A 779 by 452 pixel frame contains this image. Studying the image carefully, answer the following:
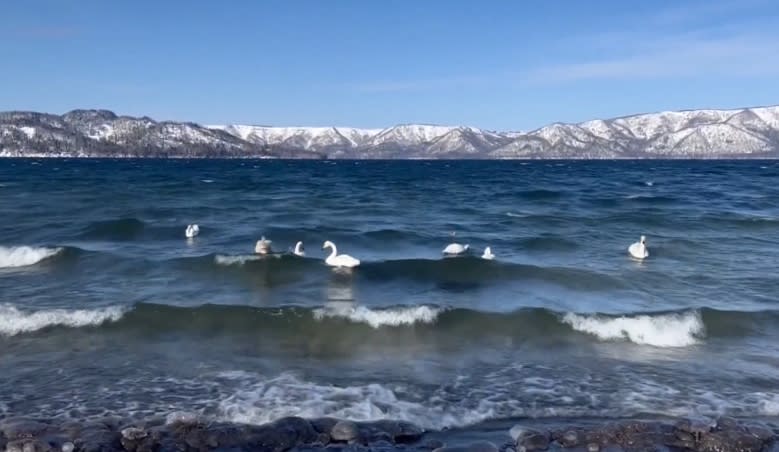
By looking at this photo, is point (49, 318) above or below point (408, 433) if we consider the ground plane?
above

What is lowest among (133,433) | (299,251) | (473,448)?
(473,448)

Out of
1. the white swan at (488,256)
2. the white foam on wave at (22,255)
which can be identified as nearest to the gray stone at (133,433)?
the white foam on wave at (22,255)

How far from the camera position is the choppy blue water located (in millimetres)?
10234

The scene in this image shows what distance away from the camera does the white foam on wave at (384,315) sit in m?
14.7

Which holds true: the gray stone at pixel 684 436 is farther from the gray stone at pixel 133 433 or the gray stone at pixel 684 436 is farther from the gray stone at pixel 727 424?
the gray stone at pixel 133 433

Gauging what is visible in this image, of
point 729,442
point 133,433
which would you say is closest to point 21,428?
point 133,433

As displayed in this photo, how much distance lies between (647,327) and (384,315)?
5660 mm

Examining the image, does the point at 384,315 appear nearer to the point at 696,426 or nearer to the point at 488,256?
the point at 696,426

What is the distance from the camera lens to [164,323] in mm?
14531

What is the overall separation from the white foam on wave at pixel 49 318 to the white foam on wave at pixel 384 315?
454 centimetres

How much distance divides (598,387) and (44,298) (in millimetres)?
13024

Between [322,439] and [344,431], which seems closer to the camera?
[322,439]

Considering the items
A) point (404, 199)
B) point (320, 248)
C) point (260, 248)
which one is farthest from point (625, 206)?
point (260, 248)

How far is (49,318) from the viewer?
46.5 feet
